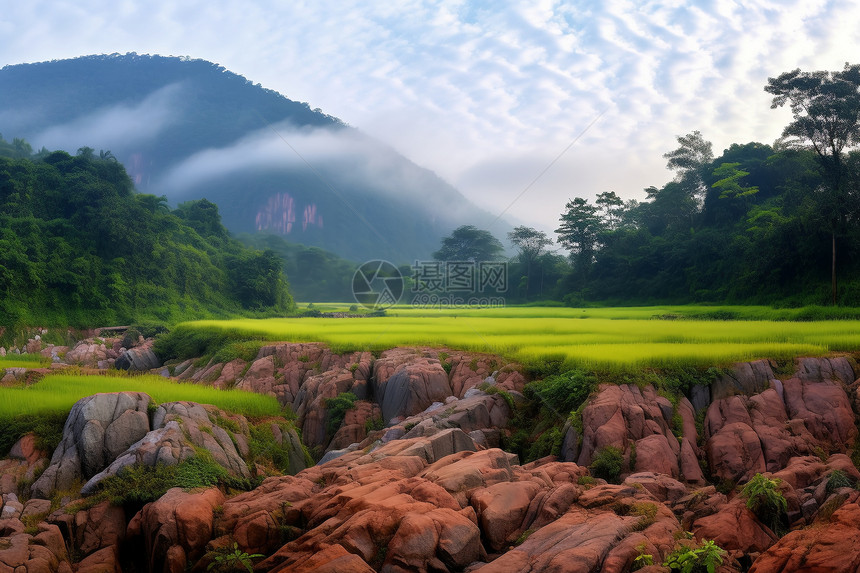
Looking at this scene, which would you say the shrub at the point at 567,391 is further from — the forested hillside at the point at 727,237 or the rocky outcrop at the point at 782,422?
the forested hillside at the point at 727,237

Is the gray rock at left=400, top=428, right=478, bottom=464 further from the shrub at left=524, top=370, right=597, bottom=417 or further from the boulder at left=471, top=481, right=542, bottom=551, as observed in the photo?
the shrub at left=524, top=370, right=597, bottom=417

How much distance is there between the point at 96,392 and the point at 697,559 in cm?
1168

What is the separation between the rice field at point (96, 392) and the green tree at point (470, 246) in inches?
2172

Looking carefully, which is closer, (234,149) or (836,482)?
(836,482)

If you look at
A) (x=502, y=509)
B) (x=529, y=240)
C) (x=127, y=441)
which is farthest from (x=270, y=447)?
(x=529, y=240)

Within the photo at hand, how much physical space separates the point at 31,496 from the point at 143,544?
7.46 ft

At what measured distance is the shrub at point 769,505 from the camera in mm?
6836

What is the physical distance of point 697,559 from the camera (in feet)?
17.9

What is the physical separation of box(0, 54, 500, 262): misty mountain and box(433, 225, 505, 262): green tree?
3772 mm

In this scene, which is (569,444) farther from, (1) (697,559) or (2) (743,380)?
(2) (743,380)

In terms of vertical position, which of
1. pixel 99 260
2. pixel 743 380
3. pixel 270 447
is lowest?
pixel 270 447

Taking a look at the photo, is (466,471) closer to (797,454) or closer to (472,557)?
(472,557)

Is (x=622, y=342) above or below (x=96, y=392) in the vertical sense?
above

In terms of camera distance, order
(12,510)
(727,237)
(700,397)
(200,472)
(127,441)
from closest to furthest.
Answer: (12,510) → (200,472) → (127,441) → (700,397) → (727,237)
